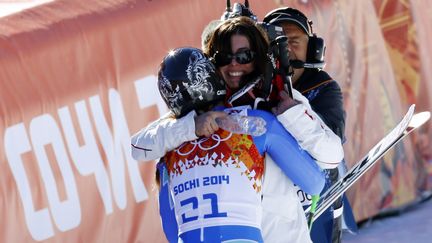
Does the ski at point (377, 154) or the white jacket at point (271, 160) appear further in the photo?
the ski at point (377, 154)

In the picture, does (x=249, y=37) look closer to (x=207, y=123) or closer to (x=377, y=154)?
(x=207, y=123)

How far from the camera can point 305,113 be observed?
318 centimetres

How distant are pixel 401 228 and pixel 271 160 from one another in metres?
3.96

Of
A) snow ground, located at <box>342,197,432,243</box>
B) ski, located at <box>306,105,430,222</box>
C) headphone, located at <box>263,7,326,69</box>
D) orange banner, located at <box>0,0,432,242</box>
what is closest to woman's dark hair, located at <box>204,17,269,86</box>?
ski, located at <box>306,105,430,222</box>

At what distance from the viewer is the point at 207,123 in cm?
314

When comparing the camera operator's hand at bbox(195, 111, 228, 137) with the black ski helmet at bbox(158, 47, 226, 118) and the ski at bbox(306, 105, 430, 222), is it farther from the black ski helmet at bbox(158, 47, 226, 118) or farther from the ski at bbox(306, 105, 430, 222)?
the ski at bbox(306, 105, 430, 222)

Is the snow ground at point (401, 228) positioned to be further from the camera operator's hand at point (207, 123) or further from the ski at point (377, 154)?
the camera operator's hand at point (207, 123)

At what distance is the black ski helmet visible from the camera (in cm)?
317


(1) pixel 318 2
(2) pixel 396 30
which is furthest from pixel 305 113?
(2) pixel 396 30

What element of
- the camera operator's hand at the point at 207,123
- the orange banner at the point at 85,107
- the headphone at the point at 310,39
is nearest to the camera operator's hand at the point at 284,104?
the camera operator's hand at the point at 207,123

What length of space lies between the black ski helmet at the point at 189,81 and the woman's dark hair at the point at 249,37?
0.32ft

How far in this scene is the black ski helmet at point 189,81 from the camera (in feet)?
10.4

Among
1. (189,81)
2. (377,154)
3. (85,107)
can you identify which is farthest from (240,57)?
(85,107)

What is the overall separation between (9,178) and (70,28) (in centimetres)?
81
